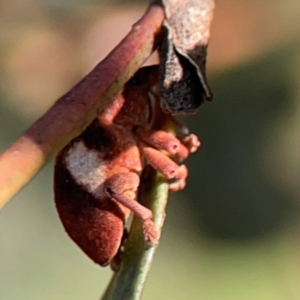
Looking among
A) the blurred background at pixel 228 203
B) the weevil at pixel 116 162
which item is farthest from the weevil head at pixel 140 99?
the blurred background at pixel 228 203

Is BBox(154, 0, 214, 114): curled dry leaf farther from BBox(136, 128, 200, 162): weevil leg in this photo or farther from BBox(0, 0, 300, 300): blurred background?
BBox(0, 0, 300, 300): blurred background

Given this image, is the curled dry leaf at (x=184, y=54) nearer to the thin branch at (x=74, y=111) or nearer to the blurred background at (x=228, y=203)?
the thin branch at (x=74, y=111)

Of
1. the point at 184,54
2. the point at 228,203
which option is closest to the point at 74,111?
the point at 184,54

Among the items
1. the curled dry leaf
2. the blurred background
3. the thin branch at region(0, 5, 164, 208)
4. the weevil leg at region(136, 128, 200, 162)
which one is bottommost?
the thin branch at region(0, 5, 164, 208)

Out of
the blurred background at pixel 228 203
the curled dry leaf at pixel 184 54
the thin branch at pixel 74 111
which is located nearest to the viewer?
the thin branch at pixel 74 111

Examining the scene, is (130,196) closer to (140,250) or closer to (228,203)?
(140,250)

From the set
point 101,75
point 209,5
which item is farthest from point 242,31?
point 101,75

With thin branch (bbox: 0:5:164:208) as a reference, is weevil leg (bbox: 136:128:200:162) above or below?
above

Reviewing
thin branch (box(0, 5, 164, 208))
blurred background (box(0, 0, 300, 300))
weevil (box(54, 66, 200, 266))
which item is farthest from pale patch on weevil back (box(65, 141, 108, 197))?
blurred background (box(0, 0, 300, 300))
